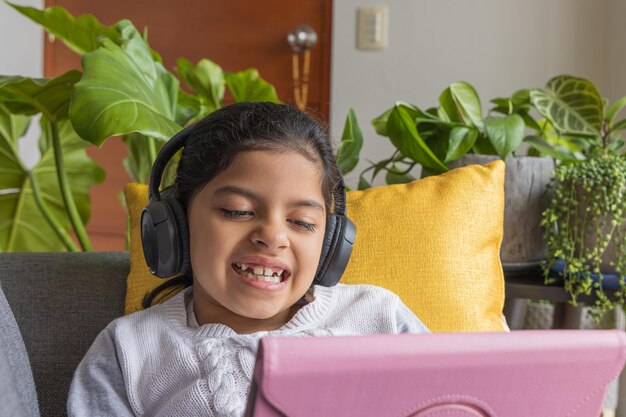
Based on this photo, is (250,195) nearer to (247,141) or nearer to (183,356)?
(247,141)

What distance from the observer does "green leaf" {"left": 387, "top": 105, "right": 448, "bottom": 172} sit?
1.60 m

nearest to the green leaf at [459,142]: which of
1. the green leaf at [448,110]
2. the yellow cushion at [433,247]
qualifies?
the green leaf at [448,110]

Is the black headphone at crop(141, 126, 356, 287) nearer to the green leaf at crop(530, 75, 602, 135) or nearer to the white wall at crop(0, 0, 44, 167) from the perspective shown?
the green leaf at crop(530, 75, 602, 135)

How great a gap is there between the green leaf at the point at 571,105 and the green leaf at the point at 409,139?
1.03 ft

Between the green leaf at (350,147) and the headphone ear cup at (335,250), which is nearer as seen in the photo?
the headphone ear cup at (335,250)

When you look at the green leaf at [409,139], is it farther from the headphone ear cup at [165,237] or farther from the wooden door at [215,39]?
the wooden door at [215,39]

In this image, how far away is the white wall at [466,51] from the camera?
260 cm

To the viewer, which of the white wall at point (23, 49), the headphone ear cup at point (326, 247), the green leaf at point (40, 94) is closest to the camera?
the headphone ear cup at point (326, 247)

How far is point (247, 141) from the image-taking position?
1036mm

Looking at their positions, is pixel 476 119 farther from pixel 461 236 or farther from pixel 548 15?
pixel 548 15

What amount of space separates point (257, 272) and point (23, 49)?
250 cm

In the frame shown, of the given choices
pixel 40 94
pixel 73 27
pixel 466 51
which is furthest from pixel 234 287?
pixel 466 51

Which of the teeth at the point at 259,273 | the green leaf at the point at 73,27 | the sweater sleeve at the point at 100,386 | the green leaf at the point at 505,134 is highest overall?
the green leaf at the point at 73,27

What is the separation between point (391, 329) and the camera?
1097 millimetres
